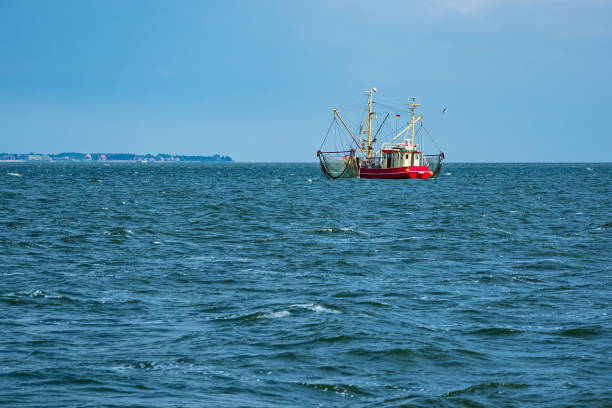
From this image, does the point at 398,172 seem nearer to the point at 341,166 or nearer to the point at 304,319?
the point at 341,166

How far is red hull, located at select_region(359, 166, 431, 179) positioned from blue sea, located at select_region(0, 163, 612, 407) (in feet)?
227

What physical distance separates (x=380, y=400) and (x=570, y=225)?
105 ft

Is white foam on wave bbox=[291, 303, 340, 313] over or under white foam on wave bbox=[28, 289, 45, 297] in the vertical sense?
over

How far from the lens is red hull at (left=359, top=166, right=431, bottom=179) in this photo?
343ft

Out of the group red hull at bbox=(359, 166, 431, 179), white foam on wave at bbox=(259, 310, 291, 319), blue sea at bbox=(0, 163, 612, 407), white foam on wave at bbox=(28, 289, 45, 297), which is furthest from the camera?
red hull at bbox=(359, 166, 431, 179)

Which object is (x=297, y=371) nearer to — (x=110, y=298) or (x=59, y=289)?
(x=110, y=298)

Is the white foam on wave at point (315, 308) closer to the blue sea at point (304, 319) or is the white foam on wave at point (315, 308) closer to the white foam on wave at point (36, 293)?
the blue sea at point (304, 319)

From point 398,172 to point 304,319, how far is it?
89.3m

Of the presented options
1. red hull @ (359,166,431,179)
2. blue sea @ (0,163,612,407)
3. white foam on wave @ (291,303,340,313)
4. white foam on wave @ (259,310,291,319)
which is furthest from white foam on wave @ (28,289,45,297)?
red hull @ (359,166,431,179)

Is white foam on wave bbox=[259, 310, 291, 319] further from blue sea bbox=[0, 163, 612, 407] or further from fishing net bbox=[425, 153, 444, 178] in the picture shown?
fishing net bbox=[425, 153, 444, 178]

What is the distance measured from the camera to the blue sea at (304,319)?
1194cm

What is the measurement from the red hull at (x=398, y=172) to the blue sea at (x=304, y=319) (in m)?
69.1

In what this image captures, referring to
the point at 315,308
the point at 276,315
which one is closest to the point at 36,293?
the point at 276,315

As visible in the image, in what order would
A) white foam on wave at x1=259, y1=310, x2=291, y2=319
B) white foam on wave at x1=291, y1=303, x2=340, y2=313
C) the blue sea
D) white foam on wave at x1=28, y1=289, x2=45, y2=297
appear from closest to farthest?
the blue sea < white foam on wave at x1=259, y1=310, x2=291, y2=319 < white foam on wave at x1=291, y1=303, x2=340, y2=313 < white foam on wave at x1=28, y1=289, x2=45, y2=297
